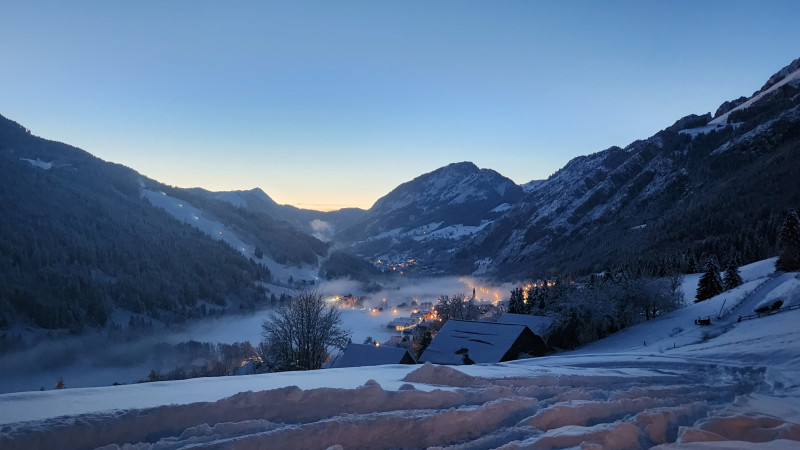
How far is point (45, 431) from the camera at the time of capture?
5.06 m

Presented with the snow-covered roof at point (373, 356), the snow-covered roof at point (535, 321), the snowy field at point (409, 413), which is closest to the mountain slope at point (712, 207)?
the snow-covered roof at point (535, 321)

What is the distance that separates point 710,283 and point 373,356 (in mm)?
42224

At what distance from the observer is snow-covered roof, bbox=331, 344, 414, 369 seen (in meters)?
33.0

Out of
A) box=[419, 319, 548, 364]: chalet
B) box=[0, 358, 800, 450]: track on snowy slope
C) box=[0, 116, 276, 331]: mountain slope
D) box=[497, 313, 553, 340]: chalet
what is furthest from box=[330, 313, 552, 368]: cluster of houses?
box=[0, 116, 276, 331]: mountain slope

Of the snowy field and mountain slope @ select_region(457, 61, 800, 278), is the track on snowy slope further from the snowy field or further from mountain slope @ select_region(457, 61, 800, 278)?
mountain slope @ select_region(457, 61, 800, 278)

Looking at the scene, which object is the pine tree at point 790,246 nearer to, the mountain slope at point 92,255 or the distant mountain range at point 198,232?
the distant mountain range at point 198,232

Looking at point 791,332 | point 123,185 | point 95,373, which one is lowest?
point 95,373

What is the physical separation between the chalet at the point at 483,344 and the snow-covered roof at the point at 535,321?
3.79 metres

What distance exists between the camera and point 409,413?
6.75m

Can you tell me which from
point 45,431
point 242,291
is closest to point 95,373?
point 242,291

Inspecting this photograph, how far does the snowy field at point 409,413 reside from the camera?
5.53m

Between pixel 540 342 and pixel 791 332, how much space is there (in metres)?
19.1

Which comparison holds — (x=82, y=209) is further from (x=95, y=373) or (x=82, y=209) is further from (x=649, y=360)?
(x=649, y=360)

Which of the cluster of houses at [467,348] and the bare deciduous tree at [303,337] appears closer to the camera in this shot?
the cluster of houses at [467,348]
